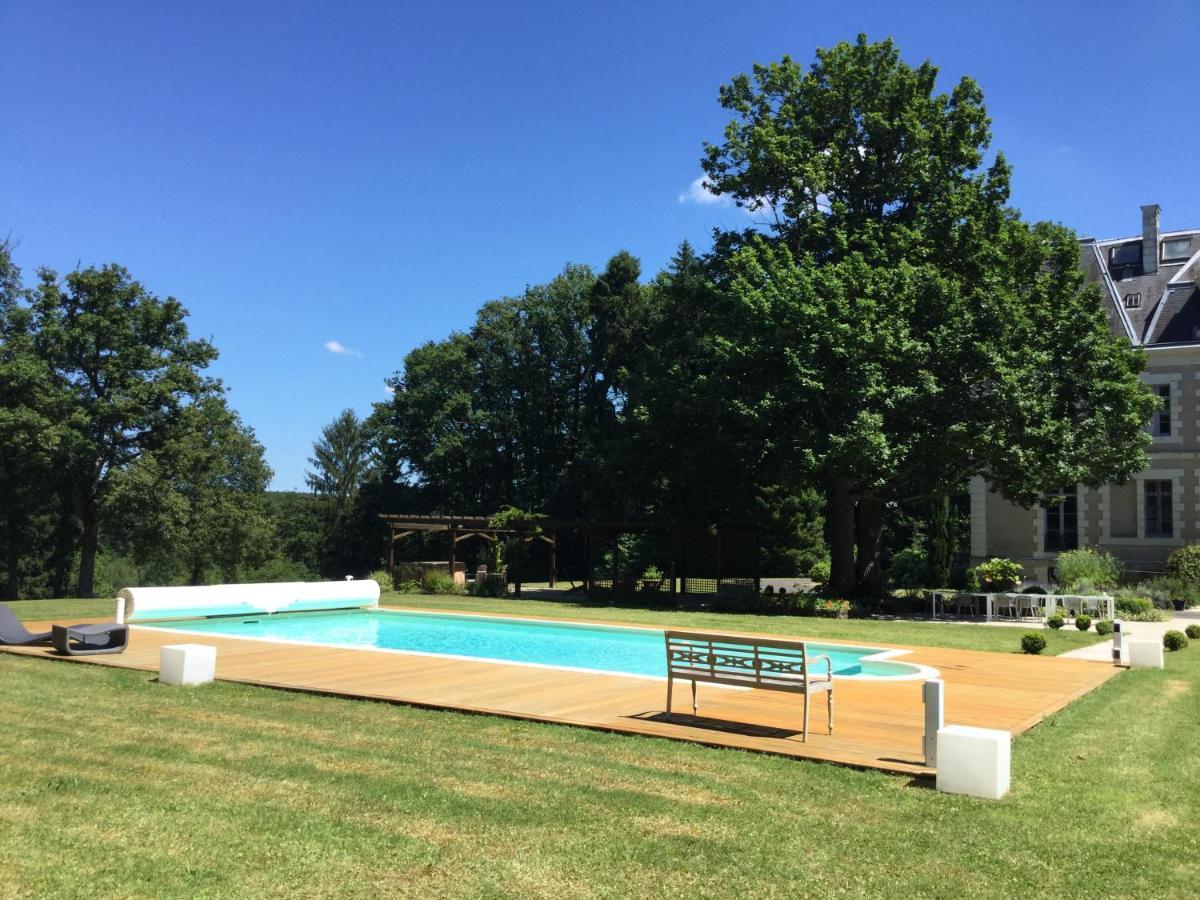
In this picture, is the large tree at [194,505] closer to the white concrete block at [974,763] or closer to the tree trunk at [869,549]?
the tree trunk at [869,549]

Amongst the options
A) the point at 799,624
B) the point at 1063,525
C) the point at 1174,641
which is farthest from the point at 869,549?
the point at 1174,641

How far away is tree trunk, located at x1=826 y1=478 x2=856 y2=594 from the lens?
1094 inches

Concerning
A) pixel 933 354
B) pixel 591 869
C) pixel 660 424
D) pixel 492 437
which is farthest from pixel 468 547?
pixel 591 869

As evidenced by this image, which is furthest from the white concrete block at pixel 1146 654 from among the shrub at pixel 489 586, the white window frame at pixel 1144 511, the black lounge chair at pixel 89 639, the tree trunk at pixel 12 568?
the tree trunk at pixel 12 568

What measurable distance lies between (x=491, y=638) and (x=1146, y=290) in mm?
32705

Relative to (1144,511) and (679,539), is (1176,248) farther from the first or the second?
(679,539)

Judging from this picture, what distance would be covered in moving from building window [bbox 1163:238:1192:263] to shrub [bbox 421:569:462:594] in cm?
3204

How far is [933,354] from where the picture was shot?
24.4 meters

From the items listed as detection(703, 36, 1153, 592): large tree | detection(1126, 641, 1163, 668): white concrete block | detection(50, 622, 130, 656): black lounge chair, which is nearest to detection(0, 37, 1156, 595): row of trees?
detection(703, 36, 1153, 592): large tree

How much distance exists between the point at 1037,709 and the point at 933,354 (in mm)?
16182

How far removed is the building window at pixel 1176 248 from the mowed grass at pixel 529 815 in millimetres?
36999

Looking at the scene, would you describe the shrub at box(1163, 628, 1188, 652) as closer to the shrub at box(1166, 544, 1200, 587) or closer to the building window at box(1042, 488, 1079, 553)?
the shrub at box(1166, 544, 1200, 587)

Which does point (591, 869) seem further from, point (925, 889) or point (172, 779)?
point (172, 779)

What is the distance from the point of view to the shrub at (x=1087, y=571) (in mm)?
27812
